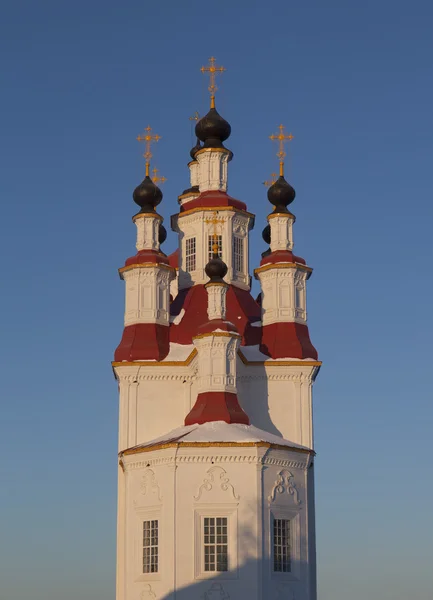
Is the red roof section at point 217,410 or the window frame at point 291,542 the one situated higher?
the red roof section at point 217,410

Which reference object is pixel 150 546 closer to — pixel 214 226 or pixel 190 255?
pixel 214 226

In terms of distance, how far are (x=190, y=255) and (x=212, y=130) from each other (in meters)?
5.70

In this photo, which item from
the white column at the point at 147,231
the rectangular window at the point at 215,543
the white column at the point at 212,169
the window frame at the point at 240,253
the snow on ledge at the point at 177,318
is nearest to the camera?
the rectangular window at the point at 215,543

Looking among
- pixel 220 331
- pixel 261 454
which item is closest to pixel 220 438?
pixel 261 454

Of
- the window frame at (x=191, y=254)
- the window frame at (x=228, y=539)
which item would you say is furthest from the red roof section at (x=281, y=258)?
the window frame at (x=228, y=539)

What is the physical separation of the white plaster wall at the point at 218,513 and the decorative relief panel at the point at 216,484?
35 millimetres

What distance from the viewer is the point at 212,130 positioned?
177 feet

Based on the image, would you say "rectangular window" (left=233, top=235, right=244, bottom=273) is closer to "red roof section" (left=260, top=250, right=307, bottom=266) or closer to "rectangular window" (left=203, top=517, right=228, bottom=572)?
"red roof section" (left=260, top=250, right=307, bottom=266)

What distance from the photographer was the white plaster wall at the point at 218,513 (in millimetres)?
42062

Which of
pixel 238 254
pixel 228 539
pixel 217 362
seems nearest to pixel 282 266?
pixel 238 254

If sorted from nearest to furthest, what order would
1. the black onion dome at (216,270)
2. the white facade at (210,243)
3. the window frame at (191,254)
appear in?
the black onion dome at (216,270)
the white facade at (210,243)
the window frame at (191,254)

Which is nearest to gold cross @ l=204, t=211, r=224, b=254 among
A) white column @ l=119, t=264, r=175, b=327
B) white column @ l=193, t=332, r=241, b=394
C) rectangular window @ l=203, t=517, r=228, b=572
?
white column @ l=119, t=264, r=175, b=327

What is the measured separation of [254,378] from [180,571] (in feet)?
33.0

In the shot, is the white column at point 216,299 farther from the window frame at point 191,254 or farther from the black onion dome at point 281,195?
the black onion dome at point 281,195
